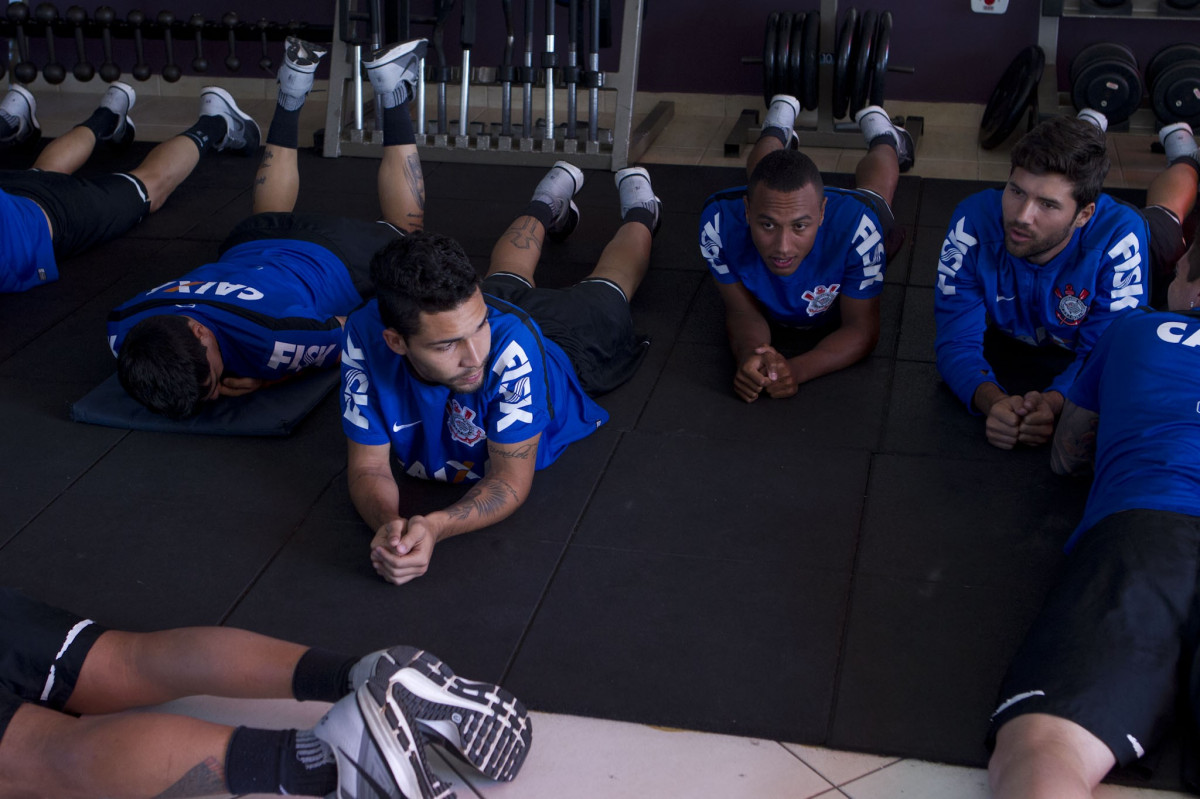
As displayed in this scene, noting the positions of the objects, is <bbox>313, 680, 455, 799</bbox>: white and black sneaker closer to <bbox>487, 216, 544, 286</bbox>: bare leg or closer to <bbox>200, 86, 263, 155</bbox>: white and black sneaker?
<bbox>487, 216, 544, 286</bbox>: bare leg

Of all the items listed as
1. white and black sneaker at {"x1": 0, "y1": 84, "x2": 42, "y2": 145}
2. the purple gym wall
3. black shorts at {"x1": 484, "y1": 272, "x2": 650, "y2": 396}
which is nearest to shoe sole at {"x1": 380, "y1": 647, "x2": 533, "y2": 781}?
black shorts at {"x1": 484, "y1": 272, "x2": 650, "y2": 396}

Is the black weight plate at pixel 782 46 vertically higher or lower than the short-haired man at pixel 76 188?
higher

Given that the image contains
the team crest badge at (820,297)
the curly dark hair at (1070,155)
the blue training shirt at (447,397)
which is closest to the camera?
the blue training shirt at (447,397)

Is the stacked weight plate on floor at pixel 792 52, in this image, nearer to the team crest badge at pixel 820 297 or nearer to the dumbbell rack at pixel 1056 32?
the dumbbell rack at pixel 1056 32

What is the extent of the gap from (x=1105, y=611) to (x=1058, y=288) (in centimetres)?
118

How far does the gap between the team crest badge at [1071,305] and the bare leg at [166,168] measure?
3.22 meters

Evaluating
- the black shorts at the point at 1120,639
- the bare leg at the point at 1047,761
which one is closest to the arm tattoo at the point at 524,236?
the black shorts at the point at 1120,639

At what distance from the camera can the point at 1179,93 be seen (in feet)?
14.4

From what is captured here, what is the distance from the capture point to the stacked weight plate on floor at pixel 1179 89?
14.3 ft

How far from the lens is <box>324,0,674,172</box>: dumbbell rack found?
480cm

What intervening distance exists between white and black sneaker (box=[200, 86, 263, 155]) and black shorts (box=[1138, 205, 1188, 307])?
3.44 meters

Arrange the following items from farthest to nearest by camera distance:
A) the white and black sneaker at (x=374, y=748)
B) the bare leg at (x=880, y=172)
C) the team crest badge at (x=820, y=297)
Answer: the bare leg at (x=880, y=172), the team crest badge at (x=820, y=297), the white and black sneaker at (x=374, y=748)

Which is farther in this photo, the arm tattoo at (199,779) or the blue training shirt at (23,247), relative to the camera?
the blue training shirt at (23,247)

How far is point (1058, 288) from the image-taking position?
2.82 meters
